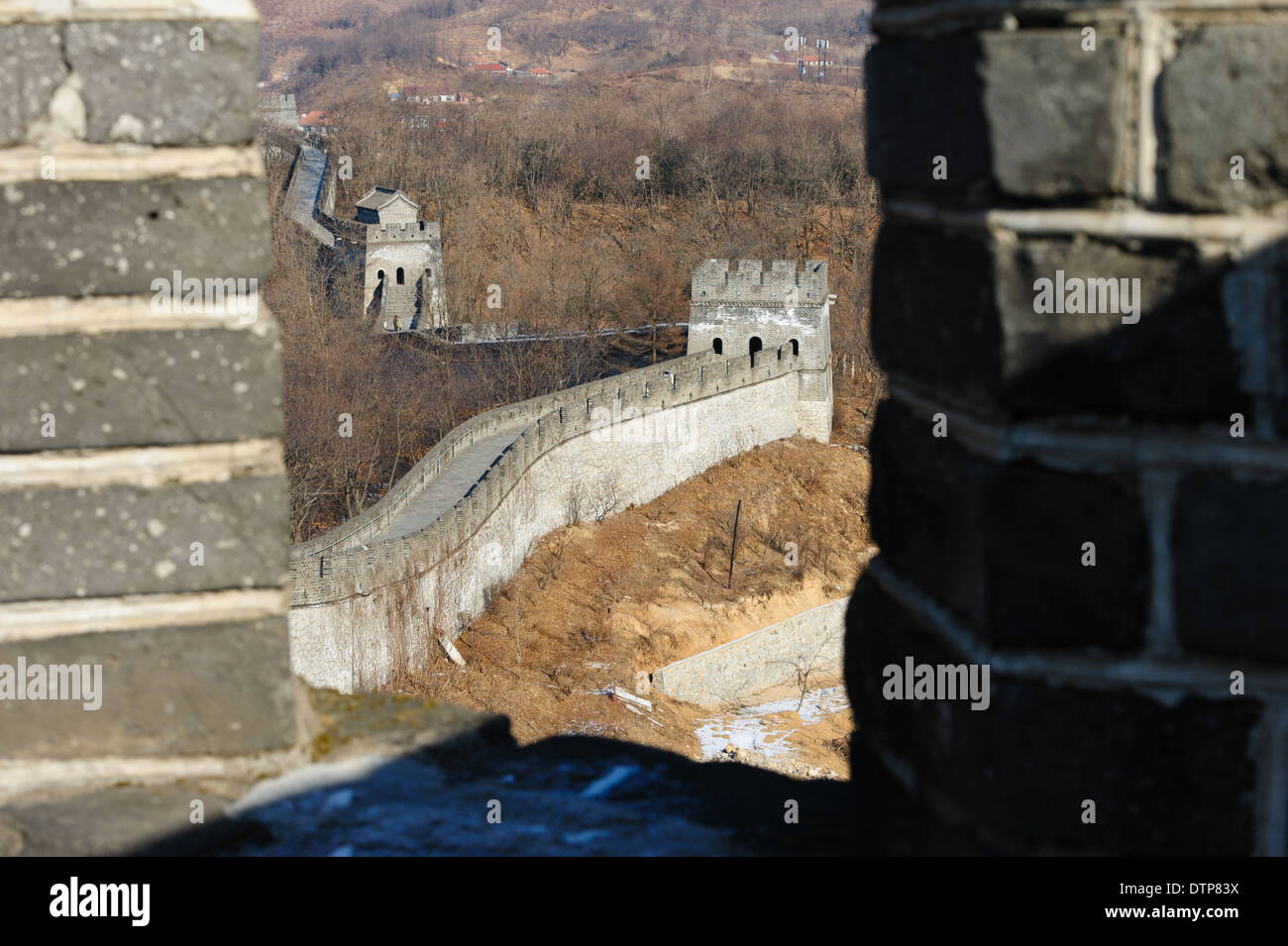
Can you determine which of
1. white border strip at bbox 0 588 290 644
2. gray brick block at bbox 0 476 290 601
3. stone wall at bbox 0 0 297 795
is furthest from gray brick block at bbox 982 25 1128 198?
white border strip at bbox 0 588 290 644

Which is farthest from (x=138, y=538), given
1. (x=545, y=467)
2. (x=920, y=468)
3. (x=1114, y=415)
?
(x=545, y=467)

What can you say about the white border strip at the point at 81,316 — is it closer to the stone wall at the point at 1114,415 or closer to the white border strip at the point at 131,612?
the white border strip at the point at 131,612

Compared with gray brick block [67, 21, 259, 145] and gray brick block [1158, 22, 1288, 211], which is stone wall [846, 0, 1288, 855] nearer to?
gray brick block [1158, 22, 1288, 211]

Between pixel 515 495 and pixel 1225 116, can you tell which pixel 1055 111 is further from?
pixel 515 495

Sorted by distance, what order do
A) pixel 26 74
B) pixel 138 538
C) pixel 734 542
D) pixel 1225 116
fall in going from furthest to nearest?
1. pixel 734 542
2. pixel 138 538
3. pixel 26 74
4. pixel 1225 116

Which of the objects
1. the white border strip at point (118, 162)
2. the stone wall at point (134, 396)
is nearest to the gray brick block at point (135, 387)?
the stone wall at point (134, 396)

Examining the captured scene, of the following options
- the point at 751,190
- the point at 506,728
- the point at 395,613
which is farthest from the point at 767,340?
the point at 506,728
